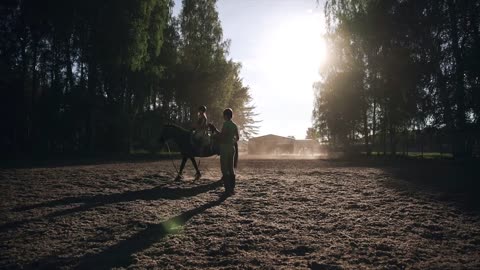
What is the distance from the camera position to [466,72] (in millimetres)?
17297

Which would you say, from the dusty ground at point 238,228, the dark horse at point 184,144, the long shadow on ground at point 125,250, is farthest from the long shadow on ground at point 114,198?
the long shadow on ground at point 125,250

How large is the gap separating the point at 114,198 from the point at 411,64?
20796mm

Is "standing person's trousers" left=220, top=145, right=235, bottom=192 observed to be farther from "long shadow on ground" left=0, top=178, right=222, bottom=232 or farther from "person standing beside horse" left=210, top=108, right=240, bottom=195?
"long shadow on ground" left=0, top=178, right=222, bottom=232

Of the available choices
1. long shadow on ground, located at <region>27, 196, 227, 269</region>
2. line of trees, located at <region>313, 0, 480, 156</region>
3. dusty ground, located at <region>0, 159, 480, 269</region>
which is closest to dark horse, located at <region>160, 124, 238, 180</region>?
dusty ground, located at <region>0, 159, 480, 269</region>

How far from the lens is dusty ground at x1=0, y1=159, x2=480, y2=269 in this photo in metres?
3.87

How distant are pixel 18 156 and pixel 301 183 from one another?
18830mm

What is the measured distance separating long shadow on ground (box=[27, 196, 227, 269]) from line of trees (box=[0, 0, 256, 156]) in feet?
66.6

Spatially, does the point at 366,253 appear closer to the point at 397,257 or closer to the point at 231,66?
the point at 397,257

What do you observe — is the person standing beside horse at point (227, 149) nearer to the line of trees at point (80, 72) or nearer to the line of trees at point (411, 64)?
the line of trees at point (411, 64)

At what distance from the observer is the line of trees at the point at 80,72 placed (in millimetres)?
23000

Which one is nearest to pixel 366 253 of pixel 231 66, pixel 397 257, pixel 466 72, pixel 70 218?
pixel 397 257

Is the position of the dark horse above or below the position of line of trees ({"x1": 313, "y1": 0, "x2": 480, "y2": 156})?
below

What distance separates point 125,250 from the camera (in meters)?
4.26

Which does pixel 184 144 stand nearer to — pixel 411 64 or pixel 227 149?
pixel 227 149
